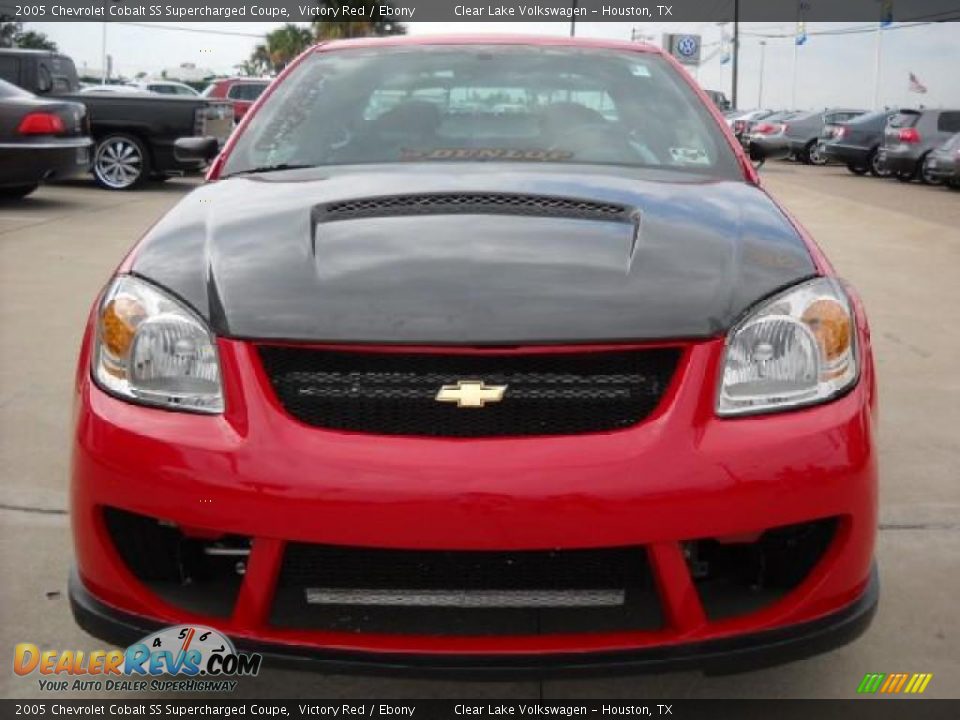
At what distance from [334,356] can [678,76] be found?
204 cm

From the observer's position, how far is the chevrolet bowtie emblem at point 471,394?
6.75 ft

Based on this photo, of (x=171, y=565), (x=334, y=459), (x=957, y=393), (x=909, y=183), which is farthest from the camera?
(x=909, y=183)

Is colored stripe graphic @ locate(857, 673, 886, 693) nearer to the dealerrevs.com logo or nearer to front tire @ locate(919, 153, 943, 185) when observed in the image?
the dealerrevs.com logo

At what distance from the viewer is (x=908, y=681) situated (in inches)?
103

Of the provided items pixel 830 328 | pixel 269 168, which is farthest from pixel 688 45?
pixel 830 328

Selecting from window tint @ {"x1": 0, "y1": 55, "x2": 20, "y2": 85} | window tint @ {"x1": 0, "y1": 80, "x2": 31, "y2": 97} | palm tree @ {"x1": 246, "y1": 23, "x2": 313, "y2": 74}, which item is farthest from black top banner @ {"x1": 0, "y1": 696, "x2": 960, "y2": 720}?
palm tree @ {"x1": 246, "y1": 23, "x2": 313, "y2": 74}

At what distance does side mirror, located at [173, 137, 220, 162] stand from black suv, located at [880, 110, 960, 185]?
60.3ft

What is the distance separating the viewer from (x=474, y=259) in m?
2.27

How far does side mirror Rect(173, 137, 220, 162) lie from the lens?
12.9 ft

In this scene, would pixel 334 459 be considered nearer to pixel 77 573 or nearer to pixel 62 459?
pixel 77 573

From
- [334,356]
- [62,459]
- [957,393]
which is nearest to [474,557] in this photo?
[334,356]

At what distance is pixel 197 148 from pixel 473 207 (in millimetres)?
1721

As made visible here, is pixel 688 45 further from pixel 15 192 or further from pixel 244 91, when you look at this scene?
pixel 15 192

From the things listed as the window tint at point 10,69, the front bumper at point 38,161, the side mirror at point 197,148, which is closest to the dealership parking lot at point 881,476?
the front bumper at point 38,161
